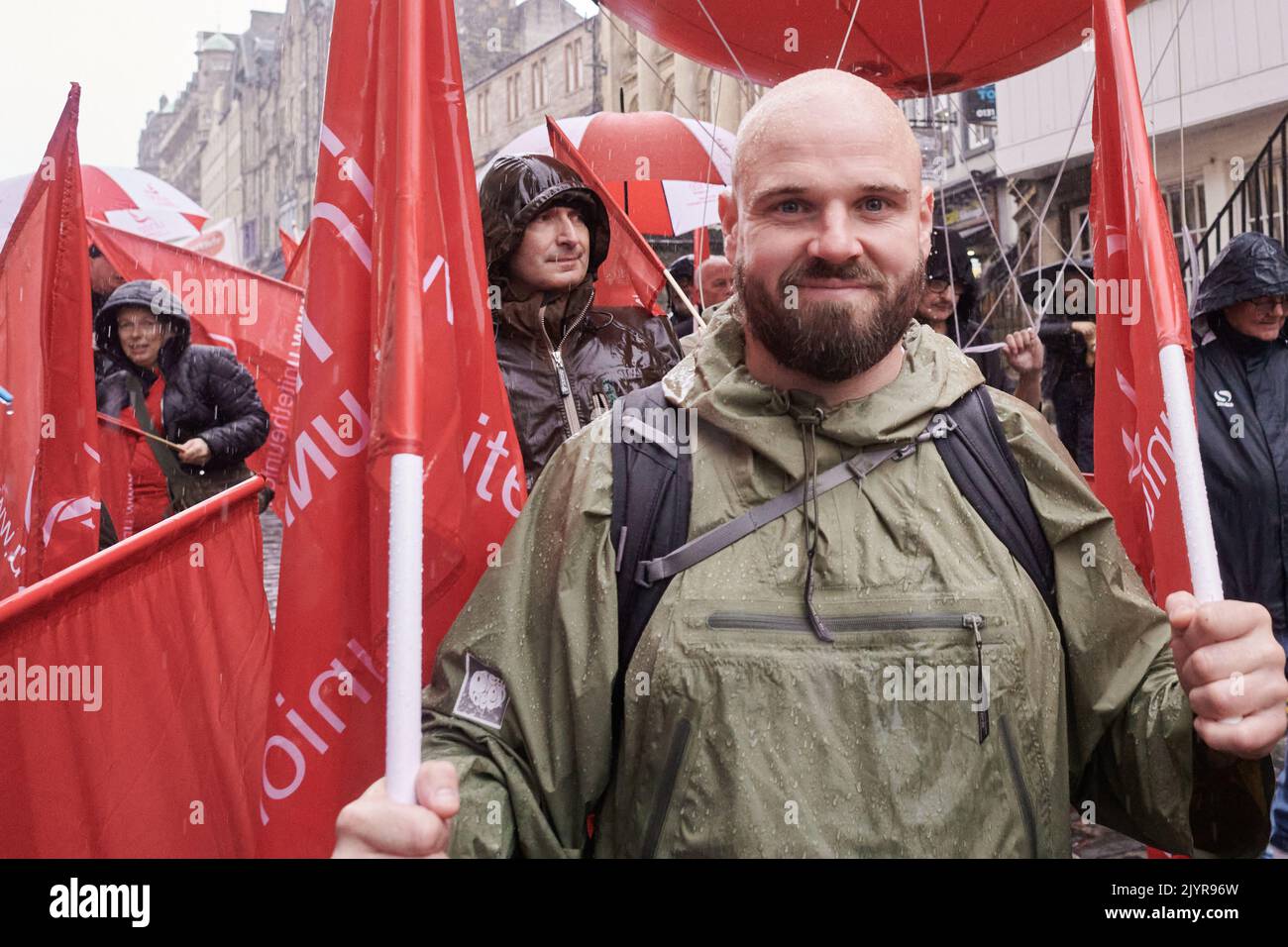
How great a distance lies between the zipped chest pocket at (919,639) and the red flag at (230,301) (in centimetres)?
520

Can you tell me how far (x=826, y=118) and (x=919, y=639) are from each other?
2.73 ft

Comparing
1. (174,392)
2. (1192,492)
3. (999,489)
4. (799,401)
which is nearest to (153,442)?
(174,392)

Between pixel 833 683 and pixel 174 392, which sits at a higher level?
pixel 174 392

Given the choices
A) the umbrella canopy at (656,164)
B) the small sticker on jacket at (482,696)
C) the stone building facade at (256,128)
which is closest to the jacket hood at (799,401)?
the small sticker on jacket at (482,696)

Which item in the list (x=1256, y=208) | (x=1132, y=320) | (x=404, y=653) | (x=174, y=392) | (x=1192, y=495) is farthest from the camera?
(x=1256, y=208)

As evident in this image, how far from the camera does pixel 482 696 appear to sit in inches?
74.2

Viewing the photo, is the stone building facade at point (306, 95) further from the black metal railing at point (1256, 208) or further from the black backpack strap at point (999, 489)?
the black backpack strap at point (999, 489)

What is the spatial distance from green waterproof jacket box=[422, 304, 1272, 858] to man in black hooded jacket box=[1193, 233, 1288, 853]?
3101mm

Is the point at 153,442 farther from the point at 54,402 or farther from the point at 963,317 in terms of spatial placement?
the point at 963,317

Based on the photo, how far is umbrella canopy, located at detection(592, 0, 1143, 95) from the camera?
257 inches

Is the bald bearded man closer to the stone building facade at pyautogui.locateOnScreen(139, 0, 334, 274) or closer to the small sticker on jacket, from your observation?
the small sticker on jacket

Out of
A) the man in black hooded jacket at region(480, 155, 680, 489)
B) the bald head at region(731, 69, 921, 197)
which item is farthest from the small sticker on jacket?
the man in black hooded jacket at region(480, 155, 680, 489)

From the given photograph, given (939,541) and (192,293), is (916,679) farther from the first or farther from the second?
(192,293)

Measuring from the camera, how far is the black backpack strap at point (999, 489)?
190 cm
